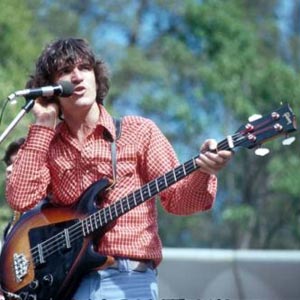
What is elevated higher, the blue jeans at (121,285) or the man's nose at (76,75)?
the man's nose at (76,75)

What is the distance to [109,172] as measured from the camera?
3656mm

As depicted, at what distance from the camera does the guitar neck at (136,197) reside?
355 cm

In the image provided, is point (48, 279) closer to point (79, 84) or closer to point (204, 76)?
point (79, 84)

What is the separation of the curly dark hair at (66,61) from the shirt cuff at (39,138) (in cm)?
14

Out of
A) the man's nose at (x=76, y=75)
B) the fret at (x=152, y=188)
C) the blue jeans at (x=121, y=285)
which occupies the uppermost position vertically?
the man's nose at (x=76, y=75)

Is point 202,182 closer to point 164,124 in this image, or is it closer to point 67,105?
point 67,105

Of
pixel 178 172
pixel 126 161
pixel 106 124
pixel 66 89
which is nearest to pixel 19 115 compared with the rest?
pixel 66 89

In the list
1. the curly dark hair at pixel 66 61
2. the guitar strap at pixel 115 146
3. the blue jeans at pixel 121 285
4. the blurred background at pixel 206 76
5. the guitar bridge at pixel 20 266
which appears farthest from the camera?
the blurred background at pixel 206 76

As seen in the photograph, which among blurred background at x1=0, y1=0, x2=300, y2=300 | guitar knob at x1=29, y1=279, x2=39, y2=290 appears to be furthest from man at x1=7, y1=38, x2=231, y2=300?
blurred background at x1=0, y1=0, x2=300, y2=300

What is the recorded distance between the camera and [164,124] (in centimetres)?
1922

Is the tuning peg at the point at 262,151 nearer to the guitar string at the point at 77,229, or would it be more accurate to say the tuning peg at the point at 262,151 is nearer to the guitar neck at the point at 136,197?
the guitar string at the point at 77,229

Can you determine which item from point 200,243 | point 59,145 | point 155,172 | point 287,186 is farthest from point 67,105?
point 200,243

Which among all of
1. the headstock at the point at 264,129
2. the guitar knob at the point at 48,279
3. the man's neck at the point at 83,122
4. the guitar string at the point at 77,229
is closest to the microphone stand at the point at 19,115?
the man's neck at the point at 83,122

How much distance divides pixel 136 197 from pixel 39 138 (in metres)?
0.44
